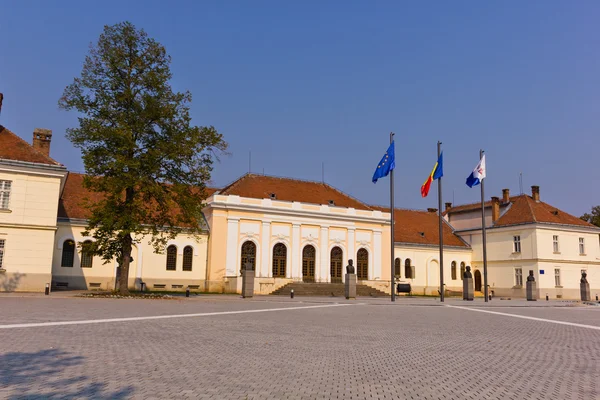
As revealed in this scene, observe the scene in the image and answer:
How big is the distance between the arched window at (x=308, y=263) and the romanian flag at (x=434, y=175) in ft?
48.0

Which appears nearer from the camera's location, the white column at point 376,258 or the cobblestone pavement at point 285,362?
the cobblestone pavement at point 285,362

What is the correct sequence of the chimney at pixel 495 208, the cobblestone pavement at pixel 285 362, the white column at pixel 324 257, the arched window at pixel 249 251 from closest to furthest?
1. the cobblestone pavement at pixel 285 362
2. the arched window at pixel 249 251
3. the white column at pixel 324 257
4. the chimney at pixel 495 208

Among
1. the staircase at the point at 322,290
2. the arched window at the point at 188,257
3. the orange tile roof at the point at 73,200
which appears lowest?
the staircase at the point at 322,290

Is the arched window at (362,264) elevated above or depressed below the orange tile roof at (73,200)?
below

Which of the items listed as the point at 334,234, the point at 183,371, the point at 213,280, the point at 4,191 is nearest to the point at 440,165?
the point at 334,234

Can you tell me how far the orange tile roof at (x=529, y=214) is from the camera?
176ft

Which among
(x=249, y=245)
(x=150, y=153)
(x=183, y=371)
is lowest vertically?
(x=183, y=371)

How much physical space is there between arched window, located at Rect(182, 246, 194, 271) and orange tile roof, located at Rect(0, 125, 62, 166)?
14.5 m

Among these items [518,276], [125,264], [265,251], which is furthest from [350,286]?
[518,276]

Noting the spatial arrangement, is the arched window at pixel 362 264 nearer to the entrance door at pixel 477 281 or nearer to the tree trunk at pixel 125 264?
the entrance door at pixel 477 281

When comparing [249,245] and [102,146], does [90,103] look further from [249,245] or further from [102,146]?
[249,245]

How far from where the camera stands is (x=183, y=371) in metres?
7.93

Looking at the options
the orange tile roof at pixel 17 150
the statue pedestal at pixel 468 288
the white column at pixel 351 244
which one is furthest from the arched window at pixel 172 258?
the statue pedestal at pixel 468 288

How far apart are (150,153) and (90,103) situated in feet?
14.9
